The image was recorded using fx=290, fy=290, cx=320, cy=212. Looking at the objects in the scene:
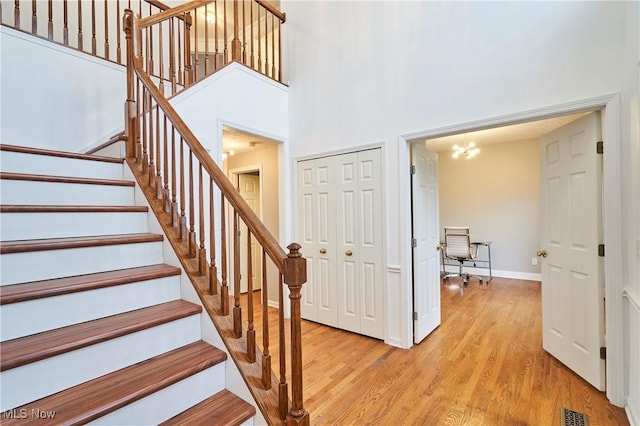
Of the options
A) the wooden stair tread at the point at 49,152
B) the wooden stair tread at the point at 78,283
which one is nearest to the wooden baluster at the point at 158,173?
the wooden stair tread at the point at 49,152

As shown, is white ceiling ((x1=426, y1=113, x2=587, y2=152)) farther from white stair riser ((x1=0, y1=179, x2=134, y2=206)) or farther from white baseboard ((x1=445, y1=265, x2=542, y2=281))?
white stair riser ((x1=0, y1=179, x2=134, y2=206))

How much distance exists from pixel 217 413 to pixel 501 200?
607 centimetres

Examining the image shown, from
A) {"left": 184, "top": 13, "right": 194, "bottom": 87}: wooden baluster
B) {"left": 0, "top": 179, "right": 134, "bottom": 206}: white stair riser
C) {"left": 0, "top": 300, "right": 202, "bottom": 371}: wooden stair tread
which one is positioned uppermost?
{"left": 184, "top": 13, "right": 194, "bottom": 87}: wooden baluster

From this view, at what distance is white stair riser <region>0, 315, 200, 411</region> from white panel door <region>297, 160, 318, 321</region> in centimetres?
211

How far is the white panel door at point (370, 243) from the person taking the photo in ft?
9.89

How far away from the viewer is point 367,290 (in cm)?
311

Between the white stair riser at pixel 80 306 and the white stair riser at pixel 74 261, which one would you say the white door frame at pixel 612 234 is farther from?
the white stair riser at pixel 74 261

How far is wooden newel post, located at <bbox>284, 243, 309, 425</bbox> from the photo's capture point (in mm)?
1211

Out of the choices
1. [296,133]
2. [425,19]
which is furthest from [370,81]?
[296,133]

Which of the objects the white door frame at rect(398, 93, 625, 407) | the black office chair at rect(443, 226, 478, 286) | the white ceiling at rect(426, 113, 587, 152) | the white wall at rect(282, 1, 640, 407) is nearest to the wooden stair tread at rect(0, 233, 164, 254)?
the white wall at rect(282, 1, 640, 407)

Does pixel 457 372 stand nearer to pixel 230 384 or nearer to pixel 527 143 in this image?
pixel 230 384

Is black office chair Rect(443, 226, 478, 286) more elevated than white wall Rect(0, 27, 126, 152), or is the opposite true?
white wall Rect(0, 27, 126, 152)

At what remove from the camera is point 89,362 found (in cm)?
120

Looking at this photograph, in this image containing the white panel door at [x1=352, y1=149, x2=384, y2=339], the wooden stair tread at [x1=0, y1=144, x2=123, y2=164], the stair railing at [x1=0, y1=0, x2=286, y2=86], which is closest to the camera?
the wooden stair tread at [x1=0, y1=144, x2=123, y2=164]
